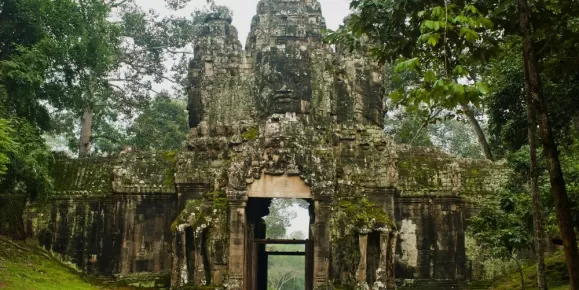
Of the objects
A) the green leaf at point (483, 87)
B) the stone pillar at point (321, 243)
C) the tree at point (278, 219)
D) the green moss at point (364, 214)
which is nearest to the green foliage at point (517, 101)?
the green moss at point (364, 214)

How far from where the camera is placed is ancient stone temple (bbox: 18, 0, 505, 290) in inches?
556

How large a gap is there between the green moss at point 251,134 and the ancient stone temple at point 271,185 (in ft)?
0.26

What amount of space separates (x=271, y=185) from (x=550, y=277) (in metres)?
7.24

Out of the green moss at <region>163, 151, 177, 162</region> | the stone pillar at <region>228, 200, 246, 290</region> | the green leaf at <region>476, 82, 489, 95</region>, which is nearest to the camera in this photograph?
the green leaf at <region>476, 82, 489, 95</region>

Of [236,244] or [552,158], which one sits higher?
[552,158]

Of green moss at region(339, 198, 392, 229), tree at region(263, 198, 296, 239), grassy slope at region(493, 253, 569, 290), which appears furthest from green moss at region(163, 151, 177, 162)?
tree at region(263, 198, 296, 239)

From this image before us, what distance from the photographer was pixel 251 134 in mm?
16094

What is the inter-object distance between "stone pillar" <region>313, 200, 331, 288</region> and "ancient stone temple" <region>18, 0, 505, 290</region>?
0.02 meters

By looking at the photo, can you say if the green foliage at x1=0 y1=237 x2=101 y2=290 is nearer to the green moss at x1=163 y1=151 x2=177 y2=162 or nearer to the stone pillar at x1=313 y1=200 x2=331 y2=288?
the green moss at x1=163 y1=151 x2=177 y2=162

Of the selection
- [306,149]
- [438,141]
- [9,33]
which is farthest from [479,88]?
[438,141]

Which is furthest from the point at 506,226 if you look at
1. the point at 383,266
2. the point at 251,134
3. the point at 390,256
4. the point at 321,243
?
the point at 251,134

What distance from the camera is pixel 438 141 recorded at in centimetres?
4206

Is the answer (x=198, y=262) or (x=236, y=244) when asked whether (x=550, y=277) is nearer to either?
(x=236, y=244)

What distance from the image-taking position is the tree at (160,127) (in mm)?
29469
